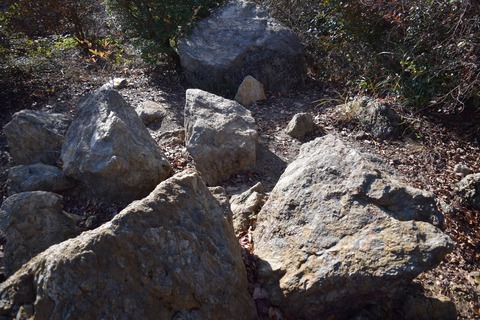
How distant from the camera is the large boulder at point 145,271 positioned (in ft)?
6.71

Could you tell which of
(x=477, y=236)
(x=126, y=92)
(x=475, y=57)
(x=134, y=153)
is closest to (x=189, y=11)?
(x=126, y=92)

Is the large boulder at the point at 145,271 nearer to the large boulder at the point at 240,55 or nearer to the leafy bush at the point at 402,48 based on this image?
the leafy bush at the point at 402,48

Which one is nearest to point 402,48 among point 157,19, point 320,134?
point 320,134

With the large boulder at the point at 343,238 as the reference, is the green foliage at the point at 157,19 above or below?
above

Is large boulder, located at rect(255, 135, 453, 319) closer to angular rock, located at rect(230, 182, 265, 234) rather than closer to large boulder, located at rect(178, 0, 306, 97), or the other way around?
angular rock, located at rect(230, 182, 265, 234)

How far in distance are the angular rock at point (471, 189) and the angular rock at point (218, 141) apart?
7.04 feet

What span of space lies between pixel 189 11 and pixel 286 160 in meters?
2.95

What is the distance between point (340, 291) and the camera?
8.22ft

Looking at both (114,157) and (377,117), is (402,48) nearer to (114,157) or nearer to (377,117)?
(377,117)

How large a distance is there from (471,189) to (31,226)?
13.3 ft

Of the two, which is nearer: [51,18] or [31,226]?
[31,226]

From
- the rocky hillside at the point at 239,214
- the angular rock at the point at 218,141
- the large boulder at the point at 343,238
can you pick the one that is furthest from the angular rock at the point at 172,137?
the large boulder at the point at 343,238

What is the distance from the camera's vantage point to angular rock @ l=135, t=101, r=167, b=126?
18.0ft

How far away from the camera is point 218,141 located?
4.42m
